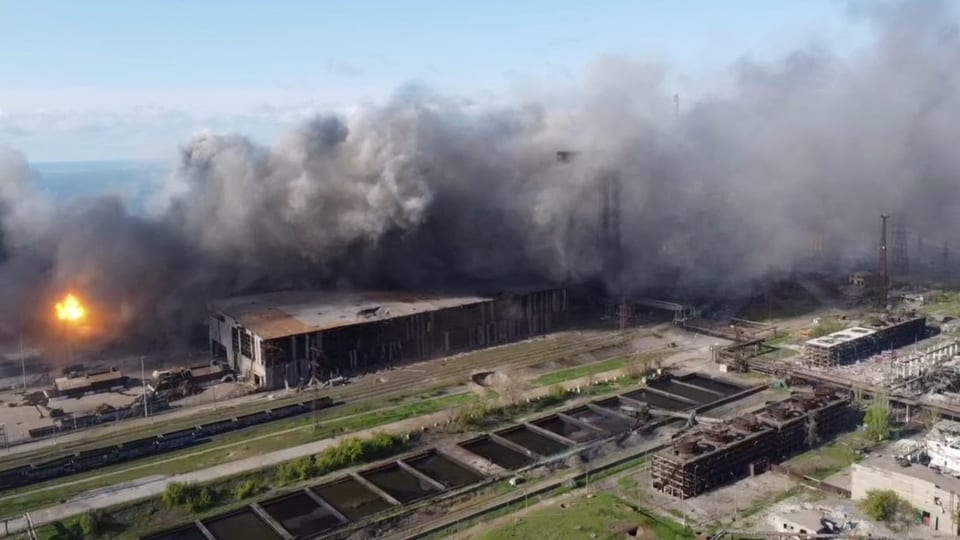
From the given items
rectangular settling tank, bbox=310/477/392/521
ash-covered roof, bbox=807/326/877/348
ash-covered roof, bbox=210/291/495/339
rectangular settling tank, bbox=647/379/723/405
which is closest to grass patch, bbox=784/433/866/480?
rectangular settling tank, bbox=647/379/723/405

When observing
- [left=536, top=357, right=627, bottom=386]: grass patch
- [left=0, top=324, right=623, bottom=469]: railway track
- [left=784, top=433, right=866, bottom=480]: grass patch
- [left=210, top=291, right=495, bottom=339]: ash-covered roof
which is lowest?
[left=784, top=433, right=866, bottom=480]: grass patch

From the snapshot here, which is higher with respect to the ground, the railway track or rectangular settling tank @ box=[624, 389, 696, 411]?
the railway track

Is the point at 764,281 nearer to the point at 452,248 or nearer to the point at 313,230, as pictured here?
the point at 452,248

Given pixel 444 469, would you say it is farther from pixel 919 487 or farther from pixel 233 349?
pixel 233 349

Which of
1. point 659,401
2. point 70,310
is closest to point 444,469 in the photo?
point 659,401

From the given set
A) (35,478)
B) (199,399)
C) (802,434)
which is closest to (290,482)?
(35,478)

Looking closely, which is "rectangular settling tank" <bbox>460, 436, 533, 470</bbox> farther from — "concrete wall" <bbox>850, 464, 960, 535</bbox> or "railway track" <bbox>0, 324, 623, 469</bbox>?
"concrete wall" <bbox>850, 464, 960, 535</bbox>
